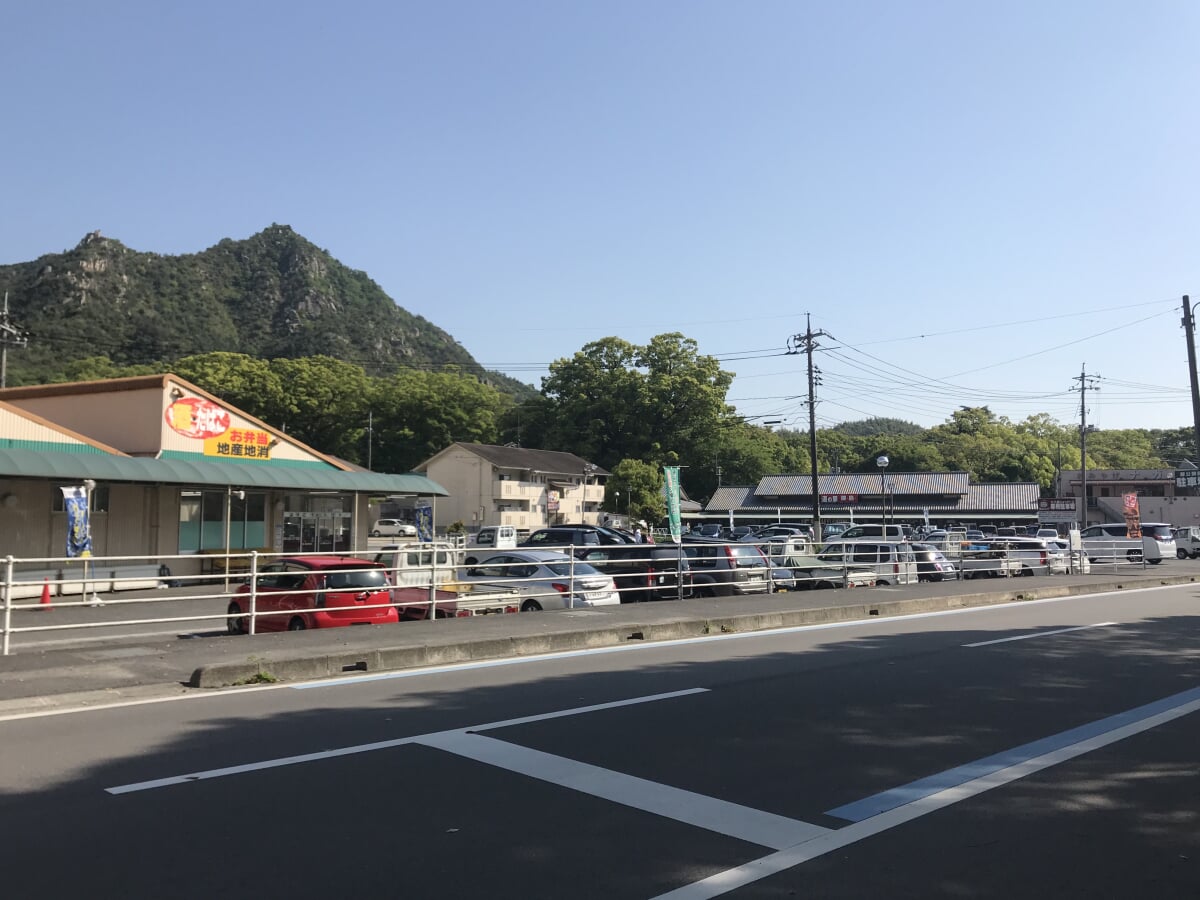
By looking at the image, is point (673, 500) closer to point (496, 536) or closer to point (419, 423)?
point (496, 536)

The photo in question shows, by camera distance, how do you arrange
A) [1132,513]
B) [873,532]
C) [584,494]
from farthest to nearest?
[584,494], [873,532], [1132,513]

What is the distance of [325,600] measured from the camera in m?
14.5

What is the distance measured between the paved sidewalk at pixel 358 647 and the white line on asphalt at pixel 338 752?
3.47 metres

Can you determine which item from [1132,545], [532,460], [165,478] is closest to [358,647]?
[165,478]

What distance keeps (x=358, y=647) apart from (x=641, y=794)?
6.73 m

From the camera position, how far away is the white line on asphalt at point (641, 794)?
17.7 feet

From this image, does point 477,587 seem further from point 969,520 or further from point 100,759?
point 969,520

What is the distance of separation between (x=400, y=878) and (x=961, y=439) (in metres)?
138

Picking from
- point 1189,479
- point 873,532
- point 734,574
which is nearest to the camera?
point 734,574

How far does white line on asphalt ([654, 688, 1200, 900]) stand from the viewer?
4645 millimetres

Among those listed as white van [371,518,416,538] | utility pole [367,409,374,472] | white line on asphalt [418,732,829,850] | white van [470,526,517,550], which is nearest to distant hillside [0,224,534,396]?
utility pole [367,409,374,472]

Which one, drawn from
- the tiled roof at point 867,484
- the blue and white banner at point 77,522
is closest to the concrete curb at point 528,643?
the blue and white banner at point 77,522

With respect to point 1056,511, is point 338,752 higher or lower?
lower

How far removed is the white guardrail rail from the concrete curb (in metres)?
1.36
